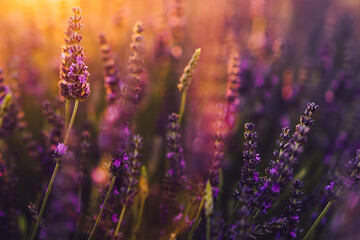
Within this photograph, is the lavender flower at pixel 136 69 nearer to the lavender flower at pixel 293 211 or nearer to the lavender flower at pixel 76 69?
the lavender flower at pixel 76 69

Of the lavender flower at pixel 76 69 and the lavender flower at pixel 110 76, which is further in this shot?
the lavender flower at pixel 110 76

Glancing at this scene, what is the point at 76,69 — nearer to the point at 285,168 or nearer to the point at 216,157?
the point at 216,157

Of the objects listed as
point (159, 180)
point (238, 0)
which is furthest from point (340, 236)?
point (238, 0)

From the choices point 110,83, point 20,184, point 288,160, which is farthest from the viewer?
point 20,184

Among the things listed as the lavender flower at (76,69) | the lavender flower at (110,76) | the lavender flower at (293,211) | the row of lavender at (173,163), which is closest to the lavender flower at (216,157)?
the row of lavender at (173,163)

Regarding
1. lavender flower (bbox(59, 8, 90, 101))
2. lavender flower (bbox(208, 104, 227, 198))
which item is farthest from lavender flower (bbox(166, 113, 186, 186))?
lavender flower (bbox(59, 8, 90, 101))

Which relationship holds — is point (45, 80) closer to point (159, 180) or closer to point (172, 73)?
point (172, 73)

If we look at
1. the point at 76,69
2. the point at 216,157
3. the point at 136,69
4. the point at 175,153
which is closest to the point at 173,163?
the point at 175,153

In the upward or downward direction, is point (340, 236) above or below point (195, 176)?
below
